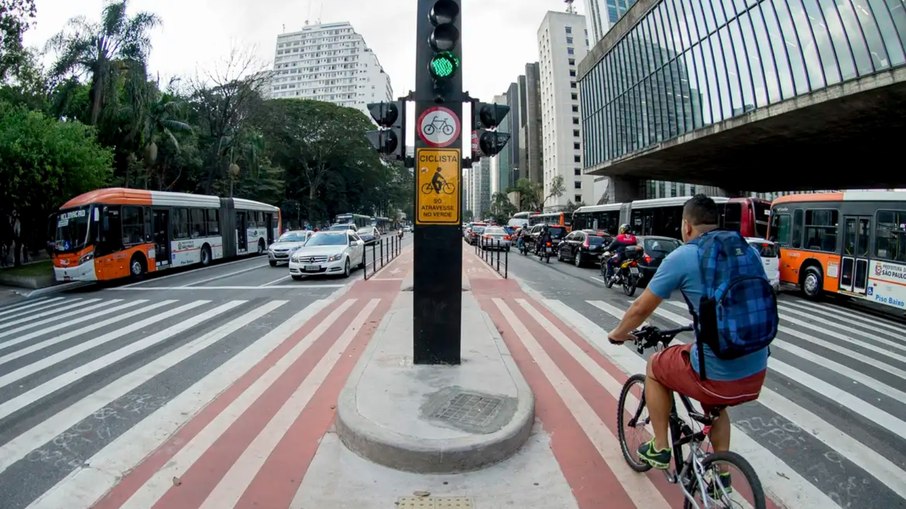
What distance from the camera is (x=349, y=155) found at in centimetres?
5612

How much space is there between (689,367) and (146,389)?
5.45 meters

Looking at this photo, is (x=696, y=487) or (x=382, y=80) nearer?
(x=696, y=487)

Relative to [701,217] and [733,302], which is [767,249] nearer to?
[701,217]

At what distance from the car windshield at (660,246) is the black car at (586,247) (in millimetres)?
4366

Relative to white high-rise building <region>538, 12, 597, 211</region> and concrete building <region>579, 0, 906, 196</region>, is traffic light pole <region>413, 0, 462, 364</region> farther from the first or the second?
white high-rise building <region>538, 12, 597, 211</region>

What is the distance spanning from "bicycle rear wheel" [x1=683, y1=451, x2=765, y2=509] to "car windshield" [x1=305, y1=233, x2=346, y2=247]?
50.9ft

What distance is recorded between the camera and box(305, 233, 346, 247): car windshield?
1720 centimetres

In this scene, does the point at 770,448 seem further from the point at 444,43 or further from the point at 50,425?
the point at 50,425

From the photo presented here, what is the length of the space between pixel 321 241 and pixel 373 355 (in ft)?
39.9

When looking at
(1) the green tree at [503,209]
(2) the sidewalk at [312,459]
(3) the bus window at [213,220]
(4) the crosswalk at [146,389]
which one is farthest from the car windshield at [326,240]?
(1) the green tree at [503,209]

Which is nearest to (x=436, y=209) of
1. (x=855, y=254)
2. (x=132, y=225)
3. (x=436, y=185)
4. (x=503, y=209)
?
(x=436, y=185)

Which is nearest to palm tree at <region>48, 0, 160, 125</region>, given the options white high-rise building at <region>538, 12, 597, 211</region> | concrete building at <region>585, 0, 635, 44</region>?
concrete building at <region>585, 0, 635, 44</region>

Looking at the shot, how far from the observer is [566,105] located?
3472 inches

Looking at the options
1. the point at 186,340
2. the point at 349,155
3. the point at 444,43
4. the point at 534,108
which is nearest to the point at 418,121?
the point at 444,43
